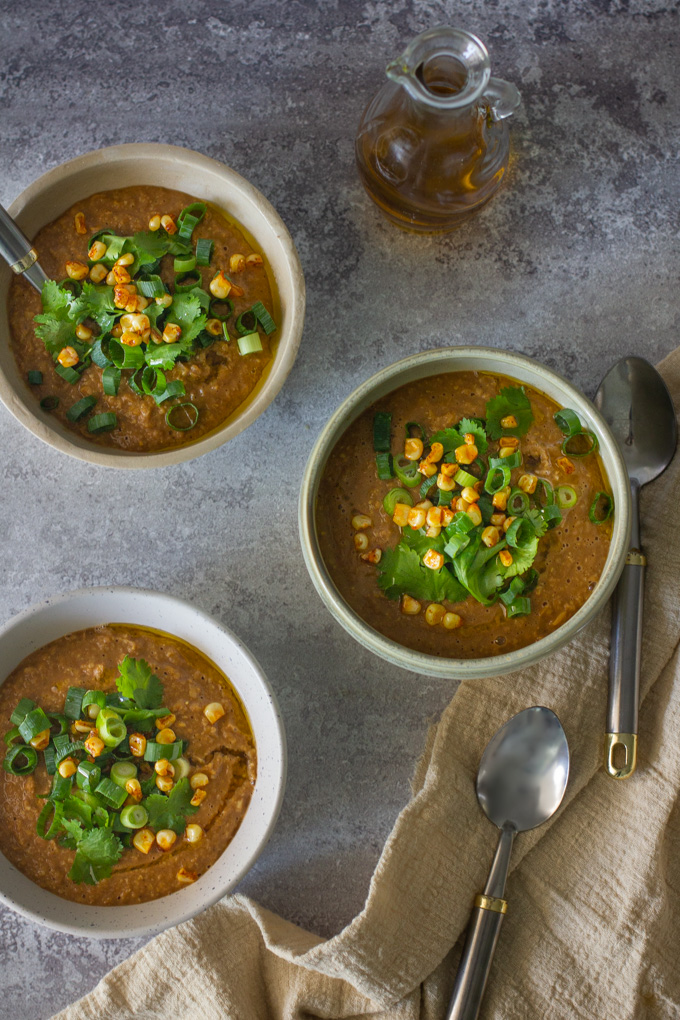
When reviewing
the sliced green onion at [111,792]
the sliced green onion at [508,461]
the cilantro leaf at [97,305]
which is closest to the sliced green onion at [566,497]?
the sliced green onion at [508,461]

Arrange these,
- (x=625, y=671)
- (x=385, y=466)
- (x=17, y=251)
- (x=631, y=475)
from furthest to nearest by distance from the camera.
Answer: (x=631, y=475) < (x=625, y=671) < (x=385, y=466) < (x=17, y=251)

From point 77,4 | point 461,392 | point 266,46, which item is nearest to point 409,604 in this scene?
point 461,392

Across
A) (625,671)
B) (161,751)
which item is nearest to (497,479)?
(625,671)

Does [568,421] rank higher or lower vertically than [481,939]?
higher

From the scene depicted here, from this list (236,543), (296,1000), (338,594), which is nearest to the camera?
(338,594)

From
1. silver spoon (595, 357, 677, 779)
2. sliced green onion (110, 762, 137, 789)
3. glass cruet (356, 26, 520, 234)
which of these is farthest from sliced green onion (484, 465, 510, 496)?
sliced green onion (110, 762, 137, 789)

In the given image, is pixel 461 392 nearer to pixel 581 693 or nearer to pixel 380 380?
pixel 380 380

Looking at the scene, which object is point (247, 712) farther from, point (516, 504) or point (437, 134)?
point (437, 134)

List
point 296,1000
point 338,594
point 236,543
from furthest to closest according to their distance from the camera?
1. point 236,543
2. point 296,1000
3. point 338,594
